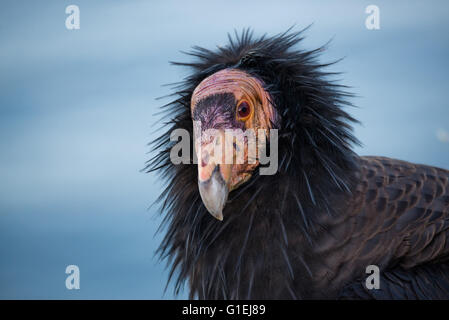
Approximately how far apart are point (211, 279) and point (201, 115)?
943 millimetres

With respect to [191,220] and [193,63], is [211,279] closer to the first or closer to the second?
[191,220]

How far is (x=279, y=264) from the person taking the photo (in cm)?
326

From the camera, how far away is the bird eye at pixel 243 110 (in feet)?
11.0

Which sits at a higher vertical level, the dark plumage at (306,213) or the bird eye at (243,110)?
the bird eye at (243,110)

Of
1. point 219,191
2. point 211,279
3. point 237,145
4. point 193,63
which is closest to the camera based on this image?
point 219,191

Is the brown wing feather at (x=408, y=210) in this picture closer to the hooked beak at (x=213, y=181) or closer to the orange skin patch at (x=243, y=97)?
the orange skin patch at (x=243, y=97)

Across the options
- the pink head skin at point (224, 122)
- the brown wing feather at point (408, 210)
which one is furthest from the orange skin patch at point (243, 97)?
the brown wing feather at point (408, 210)

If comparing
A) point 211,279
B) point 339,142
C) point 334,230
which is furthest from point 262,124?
point 211,279

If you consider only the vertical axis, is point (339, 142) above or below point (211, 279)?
above

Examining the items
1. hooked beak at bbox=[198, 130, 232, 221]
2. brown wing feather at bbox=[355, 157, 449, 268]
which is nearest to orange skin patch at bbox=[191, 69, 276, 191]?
hooked beak at bbox=[198, 130, 232, 221]

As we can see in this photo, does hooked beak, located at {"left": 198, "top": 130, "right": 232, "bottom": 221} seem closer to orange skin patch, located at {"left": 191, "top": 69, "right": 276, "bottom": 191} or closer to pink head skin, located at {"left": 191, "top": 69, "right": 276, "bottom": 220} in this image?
pink head skin, located at {"left": 191, "top": 69, "right": 276, "bottom": 220}

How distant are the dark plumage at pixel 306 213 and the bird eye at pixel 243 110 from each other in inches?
7.0

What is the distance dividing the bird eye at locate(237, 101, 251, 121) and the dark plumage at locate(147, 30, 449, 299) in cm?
18

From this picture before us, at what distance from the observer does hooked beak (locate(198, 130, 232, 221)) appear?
9.90 ft
